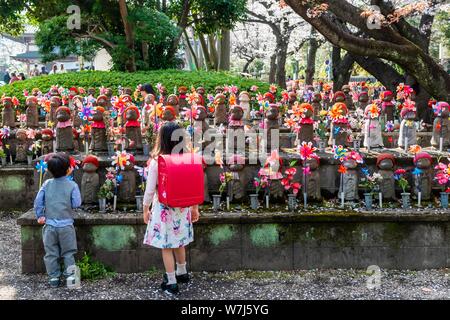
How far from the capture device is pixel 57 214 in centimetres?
550

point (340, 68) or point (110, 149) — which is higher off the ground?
point (340, 68)

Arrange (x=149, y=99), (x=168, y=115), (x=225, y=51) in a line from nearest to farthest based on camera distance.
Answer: (x=168, y=115) → (x=149, y=99) → (x=225, y=51)

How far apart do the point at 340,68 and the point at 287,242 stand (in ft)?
35.9

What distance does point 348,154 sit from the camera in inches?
251

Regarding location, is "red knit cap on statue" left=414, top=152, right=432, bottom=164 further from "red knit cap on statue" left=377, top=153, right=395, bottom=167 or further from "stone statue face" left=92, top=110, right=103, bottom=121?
"stone statue face" left=92, top=110, right=103, bottom=121

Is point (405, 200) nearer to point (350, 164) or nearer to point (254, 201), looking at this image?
point (350, 164)

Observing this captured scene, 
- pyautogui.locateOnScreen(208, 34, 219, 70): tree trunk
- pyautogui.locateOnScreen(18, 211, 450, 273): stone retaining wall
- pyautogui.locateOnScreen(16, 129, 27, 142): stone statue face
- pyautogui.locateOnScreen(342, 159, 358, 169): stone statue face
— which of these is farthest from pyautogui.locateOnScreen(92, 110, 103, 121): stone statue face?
pyautogui.locateOnScreen(208, 34, 219, 70): tree trunk

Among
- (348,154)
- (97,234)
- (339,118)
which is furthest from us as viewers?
(339,118)

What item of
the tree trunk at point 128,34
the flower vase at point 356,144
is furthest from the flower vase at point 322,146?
the tree trunk at point 128,34

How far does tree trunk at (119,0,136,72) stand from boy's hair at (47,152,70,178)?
1081 centimetres

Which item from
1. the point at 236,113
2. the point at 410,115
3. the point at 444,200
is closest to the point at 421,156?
the point at 444,200

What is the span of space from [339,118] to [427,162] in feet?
3.92

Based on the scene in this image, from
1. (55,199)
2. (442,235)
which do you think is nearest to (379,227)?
A: (442,235)

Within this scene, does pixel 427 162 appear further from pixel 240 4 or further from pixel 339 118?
pixel 240 4
